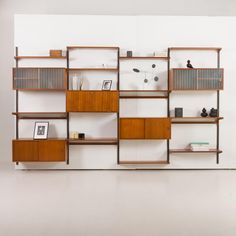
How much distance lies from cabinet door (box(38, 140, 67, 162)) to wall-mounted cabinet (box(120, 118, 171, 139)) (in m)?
1.05

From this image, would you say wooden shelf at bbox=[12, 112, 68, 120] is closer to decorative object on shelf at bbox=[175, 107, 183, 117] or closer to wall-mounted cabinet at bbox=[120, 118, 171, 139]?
wall-mounted cabinet at bbox=[120, 118, 171, 139]

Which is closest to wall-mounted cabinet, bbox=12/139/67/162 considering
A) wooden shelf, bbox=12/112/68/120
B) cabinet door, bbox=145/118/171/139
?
wooden shelf, bbox=12/112/68/120

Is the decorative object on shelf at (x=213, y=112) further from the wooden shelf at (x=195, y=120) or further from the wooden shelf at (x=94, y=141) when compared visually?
the wooden shelf at (x=94, y=141)

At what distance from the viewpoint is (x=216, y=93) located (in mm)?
6871

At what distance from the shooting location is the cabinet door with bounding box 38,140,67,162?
→ 21.1ft

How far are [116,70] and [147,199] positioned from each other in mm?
2887

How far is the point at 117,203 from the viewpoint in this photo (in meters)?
4.35

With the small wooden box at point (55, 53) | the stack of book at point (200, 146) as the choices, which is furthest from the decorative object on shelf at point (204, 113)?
the small wooden box at point (55, 53)

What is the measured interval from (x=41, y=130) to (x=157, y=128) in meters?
2.08

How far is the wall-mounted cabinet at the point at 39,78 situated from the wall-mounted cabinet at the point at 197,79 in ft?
6.45

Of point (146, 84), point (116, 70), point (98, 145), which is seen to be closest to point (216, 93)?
point (146, 84)

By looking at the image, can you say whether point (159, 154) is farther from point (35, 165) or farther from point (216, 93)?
→ point (35, 165)

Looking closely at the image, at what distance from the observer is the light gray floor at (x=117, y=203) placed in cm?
341

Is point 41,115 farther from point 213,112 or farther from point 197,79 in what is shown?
point 213,112
